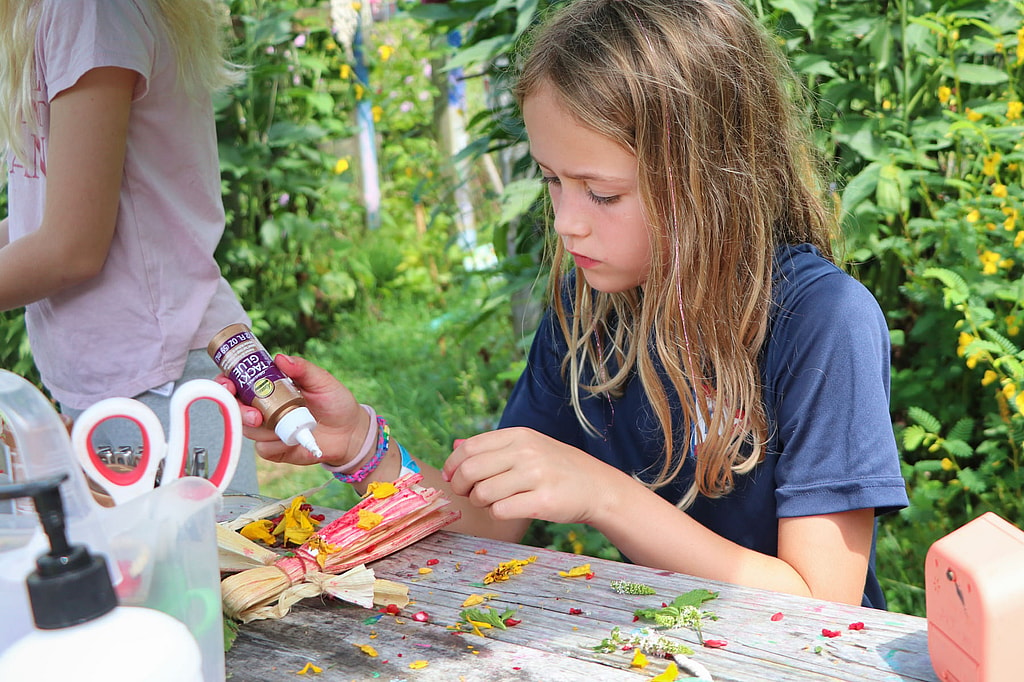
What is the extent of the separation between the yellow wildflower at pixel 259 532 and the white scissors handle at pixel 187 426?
40 cm

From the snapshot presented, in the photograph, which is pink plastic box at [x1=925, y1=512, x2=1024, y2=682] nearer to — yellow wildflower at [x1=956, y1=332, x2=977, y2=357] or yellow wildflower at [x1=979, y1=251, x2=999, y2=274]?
yellow wildflower at [x1=956, y1=332, x2=977, y2=357]

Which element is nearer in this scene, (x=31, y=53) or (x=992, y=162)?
(x=31, y=53)

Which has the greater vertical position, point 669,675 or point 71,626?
point 71,626

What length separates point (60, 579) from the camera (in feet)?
1.80

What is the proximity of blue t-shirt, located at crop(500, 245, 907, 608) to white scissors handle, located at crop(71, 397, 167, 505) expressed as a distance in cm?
79

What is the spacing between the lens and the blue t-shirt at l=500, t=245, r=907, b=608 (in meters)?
1.20

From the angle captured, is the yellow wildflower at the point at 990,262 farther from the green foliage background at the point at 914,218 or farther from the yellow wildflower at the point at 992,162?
the yellow wildflower at the point at 992,162

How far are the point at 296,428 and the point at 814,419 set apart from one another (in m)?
0.65

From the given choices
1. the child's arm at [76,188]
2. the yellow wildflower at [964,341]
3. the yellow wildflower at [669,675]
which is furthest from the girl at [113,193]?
the yellow wildflower at [964,341]

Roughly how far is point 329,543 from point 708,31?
853 mm

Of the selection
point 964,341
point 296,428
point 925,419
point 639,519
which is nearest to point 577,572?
point 639,519

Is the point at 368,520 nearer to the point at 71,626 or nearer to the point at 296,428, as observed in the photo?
the point at 296,428

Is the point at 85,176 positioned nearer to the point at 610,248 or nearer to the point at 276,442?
the point at 276,442

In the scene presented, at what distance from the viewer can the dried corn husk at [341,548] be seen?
100cm
